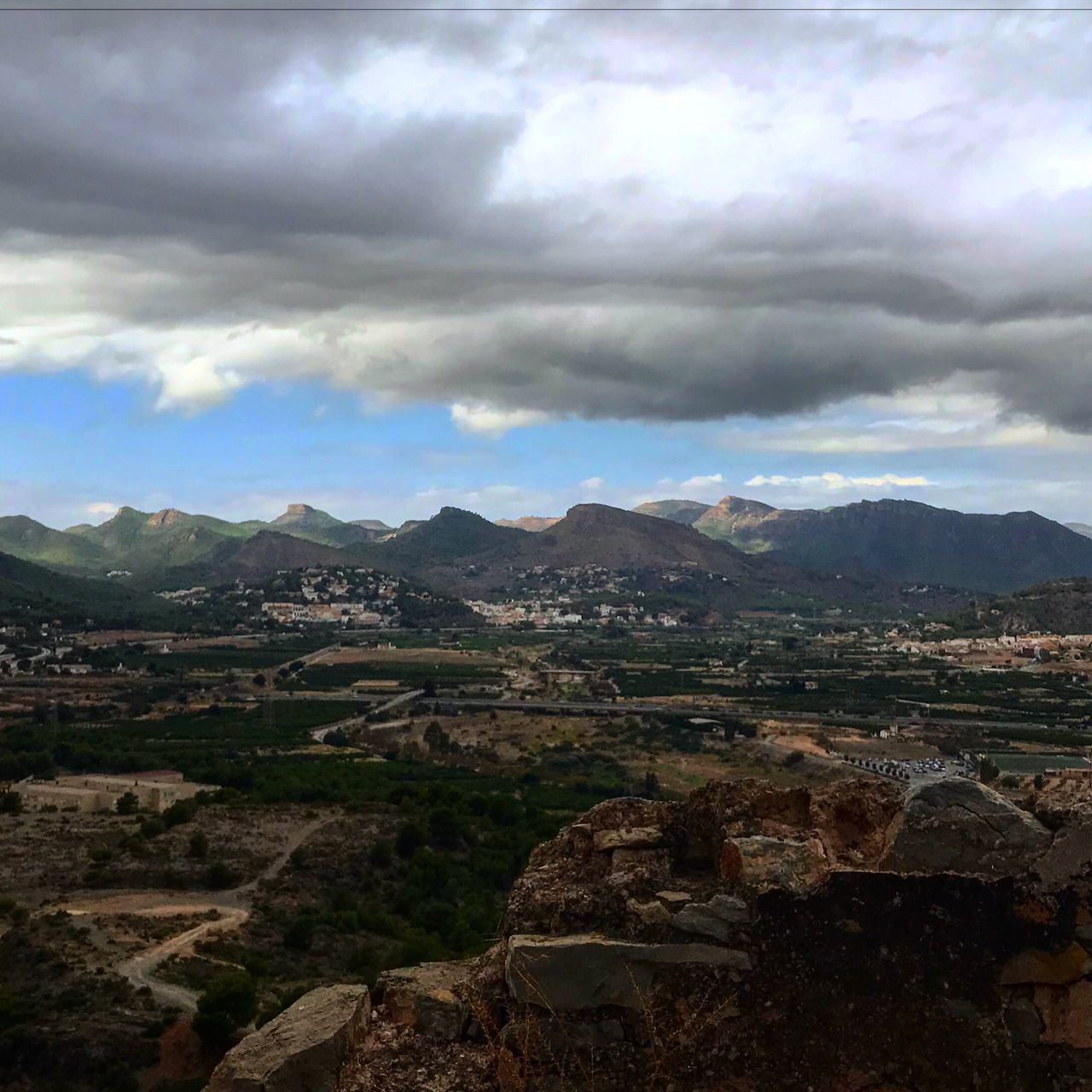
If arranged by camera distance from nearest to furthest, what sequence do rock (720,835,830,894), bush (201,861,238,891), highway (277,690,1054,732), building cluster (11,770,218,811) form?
rock (720,835,830,894) < bush (201,861,238,891) < building cluster (11,770,218,811) < highway (277,690,1054,732)

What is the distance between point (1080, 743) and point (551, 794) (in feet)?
112

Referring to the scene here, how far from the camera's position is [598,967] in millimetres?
6105

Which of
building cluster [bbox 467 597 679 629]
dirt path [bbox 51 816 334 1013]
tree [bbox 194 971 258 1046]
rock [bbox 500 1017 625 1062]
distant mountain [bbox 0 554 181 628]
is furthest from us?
building cluster [bbox 467 597 679 629]

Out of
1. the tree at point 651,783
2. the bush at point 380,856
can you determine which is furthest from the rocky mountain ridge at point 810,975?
the tree at point 651,783

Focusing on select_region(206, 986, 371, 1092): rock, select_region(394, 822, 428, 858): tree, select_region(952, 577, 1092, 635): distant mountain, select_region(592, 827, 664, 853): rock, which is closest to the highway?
select_region(394, 822, 428, 858): tree

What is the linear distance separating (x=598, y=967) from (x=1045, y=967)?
243cm

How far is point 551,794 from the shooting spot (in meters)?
49.3

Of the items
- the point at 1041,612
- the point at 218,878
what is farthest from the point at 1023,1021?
the point at 1041,612

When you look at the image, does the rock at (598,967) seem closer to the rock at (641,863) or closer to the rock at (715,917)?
the rock at (715,917)

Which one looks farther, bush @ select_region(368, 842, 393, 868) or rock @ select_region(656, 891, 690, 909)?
bush @ select_region(368, 842, 393, 868)

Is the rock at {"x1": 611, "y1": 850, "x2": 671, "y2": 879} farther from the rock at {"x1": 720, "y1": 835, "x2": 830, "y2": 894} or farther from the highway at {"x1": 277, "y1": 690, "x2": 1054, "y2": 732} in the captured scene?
the highway at {"x1": 277, "y1": 690, "x2": 1054, "y2": 732}

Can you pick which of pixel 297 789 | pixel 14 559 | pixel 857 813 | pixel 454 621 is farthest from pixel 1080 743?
pixel 14 559

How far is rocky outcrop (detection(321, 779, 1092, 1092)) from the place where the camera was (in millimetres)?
5875

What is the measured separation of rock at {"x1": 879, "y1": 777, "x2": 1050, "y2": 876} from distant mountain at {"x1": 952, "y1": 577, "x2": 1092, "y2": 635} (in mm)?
157397
